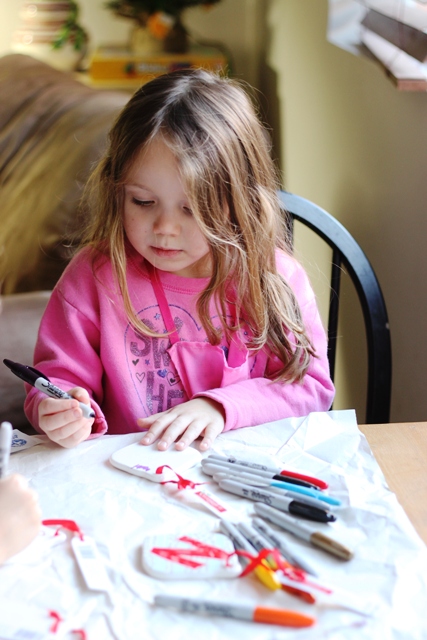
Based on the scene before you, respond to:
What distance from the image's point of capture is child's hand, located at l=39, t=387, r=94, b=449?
838 mm

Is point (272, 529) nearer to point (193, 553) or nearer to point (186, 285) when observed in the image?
point (193, 553)

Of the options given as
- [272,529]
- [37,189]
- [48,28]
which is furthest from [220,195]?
[48,28]

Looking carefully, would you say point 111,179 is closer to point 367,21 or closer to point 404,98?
point 404,98

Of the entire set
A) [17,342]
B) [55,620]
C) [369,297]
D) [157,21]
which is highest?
[157,21]

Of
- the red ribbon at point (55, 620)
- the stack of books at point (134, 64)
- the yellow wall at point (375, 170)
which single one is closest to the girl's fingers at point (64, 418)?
the red ribbon at point (55, 620)

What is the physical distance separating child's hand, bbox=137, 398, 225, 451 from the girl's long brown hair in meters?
0.17

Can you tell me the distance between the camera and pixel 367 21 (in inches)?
61.1

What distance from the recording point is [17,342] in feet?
4.47

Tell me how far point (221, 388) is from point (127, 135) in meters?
0.36

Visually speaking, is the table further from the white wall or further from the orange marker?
the white wall

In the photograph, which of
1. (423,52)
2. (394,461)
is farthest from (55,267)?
(394,461)

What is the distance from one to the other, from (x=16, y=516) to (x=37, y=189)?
1283 millimetres

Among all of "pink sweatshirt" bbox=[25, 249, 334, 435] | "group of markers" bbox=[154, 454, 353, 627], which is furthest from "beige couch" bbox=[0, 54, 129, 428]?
"group of markers" bbox=[154, 454, 353, 627]

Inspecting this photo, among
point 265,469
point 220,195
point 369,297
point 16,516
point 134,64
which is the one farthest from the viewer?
point 134,64
